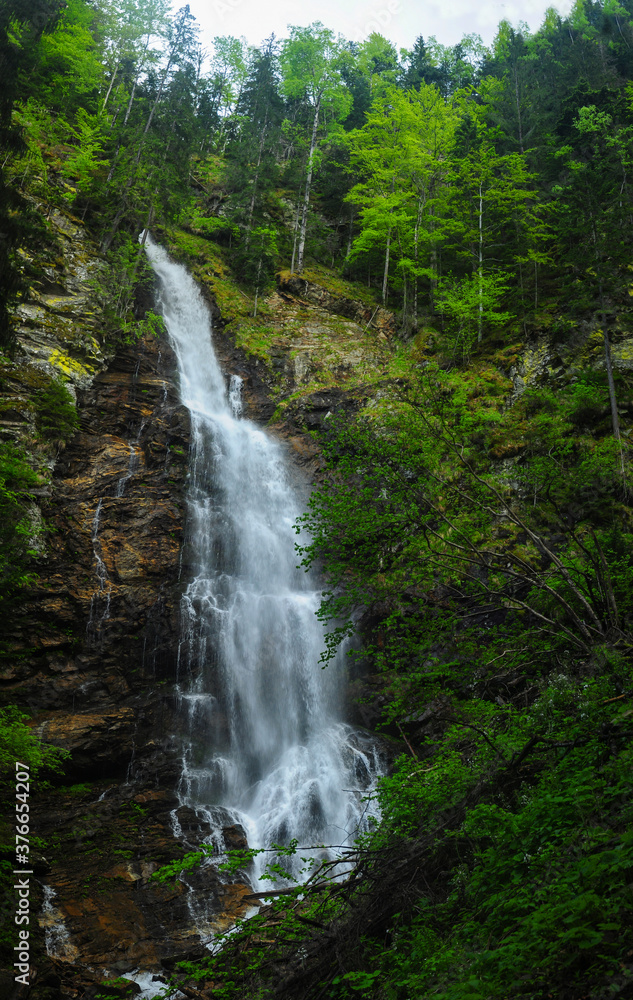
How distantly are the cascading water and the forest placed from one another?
131 centimetres

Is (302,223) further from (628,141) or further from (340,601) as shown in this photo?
(340,601)

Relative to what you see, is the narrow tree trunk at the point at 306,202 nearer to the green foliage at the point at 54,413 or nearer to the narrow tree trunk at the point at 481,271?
the narrow tree trunk at the point at 481,271

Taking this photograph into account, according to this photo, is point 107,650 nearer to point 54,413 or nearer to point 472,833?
point 54,413

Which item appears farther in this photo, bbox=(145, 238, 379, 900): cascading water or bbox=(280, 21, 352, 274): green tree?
bbox=(280, 21, 352, 274): green tree

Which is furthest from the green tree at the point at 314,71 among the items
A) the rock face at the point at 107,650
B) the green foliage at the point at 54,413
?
the green foliage at the point at 54,413

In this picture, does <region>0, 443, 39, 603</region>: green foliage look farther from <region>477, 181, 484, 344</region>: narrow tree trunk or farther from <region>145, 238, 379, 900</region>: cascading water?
<region>477, 181, 484, 344</region>: narrow tree trunk

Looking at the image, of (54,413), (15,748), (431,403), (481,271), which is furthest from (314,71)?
(15,748)

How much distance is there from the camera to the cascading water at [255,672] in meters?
11.9

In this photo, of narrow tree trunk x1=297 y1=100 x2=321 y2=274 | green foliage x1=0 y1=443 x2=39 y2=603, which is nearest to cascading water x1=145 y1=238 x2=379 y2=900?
green foliage x1=0 y1=443 x2=39 y2=603

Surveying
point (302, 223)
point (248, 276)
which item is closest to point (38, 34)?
point (248, 276)

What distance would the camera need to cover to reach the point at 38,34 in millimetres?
18562

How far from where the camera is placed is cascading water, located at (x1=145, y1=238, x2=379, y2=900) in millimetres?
11898

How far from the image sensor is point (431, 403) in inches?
300

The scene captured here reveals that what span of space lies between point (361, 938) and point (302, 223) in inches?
1161
